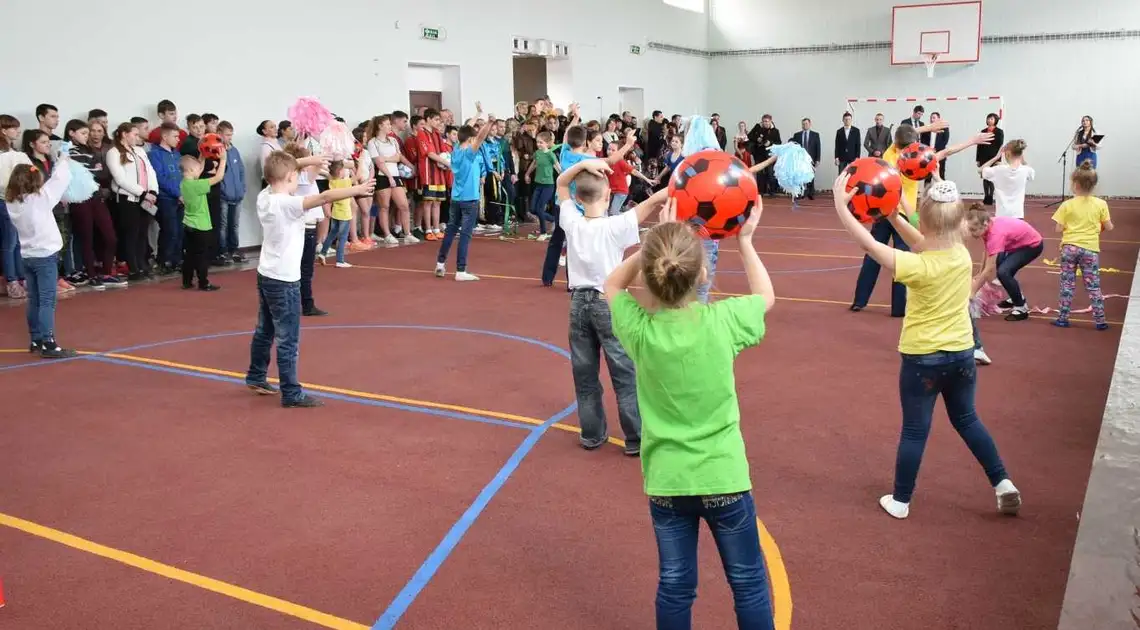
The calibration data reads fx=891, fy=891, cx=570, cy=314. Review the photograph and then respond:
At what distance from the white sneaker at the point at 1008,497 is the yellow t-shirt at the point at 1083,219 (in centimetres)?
449

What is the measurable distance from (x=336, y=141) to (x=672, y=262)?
882 cm

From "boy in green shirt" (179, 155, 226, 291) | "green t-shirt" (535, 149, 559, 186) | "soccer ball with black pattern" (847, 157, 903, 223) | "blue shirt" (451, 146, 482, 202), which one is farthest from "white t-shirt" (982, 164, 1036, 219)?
"boy in green shirt" (179, 155, 226, 291)

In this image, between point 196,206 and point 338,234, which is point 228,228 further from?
point 196,206

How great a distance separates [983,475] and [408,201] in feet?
39.1

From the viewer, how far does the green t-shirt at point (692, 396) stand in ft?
8.98

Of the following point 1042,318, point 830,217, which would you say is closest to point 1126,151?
point 830,217

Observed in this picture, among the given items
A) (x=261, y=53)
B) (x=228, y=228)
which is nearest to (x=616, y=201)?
(x=228, y=228)

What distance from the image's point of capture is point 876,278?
28.3 ft

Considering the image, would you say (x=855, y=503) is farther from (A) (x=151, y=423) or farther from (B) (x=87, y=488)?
(A) (x=151, y=423)

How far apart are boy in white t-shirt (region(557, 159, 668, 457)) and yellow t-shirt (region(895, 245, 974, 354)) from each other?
1.38 meters

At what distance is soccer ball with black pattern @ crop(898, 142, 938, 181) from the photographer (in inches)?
255

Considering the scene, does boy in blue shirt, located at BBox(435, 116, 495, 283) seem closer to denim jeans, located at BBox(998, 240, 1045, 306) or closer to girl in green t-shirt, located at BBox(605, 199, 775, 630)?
denim jeans, located at BBox(998, 240, 1045, 306)

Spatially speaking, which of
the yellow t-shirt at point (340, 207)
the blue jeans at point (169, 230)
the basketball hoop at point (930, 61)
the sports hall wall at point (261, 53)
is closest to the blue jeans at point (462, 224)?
the yellow t-shirt at point (340, 207)

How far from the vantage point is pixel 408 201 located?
15.2m
